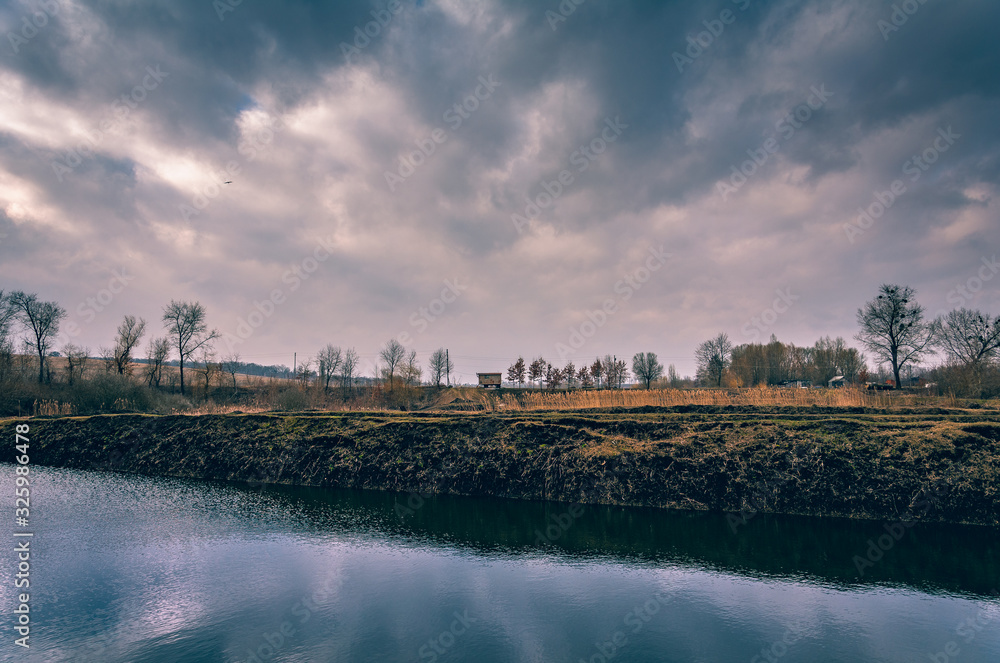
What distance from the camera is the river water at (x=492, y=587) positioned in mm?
10555

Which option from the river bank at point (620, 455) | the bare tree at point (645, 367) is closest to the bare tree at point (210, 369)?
the river bank at point (620, 455)

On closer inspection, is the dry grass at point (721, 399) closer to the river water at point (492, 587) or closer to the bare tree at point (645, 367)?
the river water at point (492, 587)

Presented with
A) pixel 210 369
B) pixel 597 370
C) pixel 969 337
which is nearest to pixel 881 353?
pixel 969 337

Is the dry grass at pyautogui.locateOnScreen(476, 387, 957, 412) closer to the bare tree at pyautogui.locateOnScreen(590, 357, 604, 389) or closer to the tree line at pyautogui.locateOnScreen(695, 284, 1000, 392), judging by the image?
the tree line at pyautogui.locateOnScreen(695, 284, 1000, 392)

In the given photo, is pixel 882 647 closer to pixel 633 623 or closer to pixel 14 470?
pixel 633 623

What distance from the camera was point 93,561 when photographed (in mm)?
15078

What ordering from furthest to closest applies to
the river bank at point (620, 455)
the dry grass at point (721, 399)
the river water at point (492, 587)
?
the dry grass at point (721, 399) → the river bank at point (620, 455) → the river water at point (492, 587)

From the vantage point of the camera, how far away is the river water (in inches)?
416

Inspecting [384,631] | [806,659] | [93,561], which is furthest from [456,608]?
[93,561]

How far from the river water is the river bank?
5.86ft

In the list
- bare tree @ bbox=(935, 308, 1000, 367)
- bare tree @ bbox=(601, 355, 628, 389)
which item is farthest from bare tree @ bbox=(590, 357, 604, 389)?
bare tree @ bbox=(935, 308, 1000, 367)

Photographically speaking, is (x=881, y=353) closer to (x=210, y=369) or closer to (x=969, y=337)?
(x=969, y=337)

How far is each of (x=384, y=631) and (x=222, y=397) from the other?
7029 cm

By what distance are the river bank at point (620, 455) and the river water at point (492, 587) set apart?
1785mm
